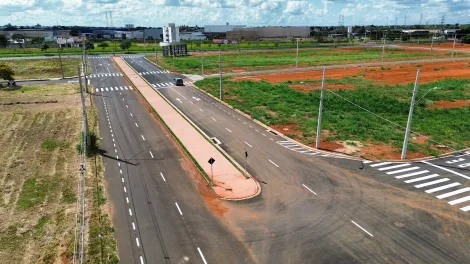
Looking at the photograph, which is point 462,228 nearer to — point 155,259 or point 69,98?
point 155,259

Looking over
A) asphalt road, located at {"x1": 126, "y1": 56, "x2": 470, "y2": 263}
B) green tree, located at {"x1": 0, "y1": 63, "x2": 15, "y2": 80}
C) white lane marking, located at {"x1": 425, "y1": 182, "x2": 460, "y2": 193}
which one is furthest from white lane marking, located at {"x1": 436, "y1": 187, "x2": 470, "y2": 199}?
green tree, located at {"x1": 0, "y1": 63, "x2": 15, "y2": 80}

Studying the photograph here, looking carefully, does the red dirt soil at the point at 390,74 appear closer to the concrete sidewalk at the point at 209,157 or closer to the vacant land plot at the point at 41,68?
the concrete sidewalk at the point at 209,157

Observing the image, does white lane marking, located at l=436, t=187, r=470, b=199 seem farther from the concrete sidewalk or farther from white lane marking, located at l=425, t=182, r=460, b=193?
the concrete sidewalk

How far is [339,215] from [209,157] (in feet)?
50.6

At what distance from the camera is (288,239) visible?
22.9m

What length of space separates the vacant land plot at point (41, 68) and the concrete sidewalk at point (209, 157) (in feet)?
169

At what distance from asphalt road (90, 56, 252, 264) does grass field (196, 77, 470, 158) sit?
16.8 metres

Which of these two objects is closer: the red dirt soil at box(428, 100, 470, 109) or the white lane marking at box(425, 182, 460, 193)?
the white lane marking at box(425, 182, 460, 193)

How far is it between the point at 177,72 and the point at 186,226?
8089cm

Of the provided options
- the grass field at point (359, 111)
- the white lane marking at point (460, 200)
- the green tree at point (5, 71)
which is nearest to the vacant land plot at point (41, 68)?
the green tree at point (5, 71)

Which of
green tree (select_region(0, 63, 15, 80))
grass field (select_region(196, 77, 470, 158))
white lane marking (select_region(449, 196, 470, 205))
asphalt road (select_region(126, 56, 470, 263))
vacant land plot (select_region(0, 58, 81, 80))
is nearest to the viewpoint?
asphalt road (select_region(126, 56, 470, 263))

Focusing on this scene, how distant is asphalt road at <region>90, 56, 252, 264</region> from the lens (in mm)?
21688

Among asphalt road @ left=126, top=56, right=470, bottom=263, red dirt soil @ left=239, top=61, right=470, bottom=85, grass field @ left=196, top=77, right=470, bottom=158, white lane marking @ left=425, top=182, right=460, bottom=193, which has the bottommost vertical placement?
asphalt road @ left=126, top=56, right=470, bottom=263

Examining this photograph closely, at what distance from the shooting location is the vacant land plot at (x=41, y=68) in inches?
3769
